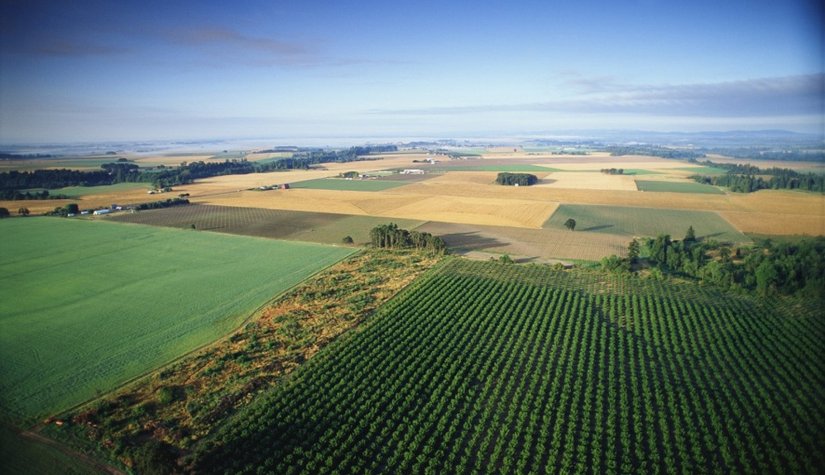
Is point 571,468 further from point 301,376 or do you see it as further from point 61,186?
point 61,186

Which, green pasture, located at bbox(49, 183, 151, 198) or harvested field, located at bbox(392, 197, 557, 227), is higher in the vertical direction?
green pasture, located at bbox(49, 183, 151, 198)

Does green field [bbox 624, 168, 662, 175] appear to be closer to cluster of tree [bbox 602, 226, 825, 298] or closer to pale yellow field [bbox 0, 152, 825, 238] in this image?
pale yellow field [bbox 0, 152, 825, 238]

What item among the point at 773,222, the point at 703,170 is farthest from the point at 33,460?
the point at 703,170

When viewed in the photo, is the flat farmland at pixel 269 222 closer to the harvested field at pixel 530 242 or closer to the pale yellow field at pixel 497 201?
the pale yellow field at pixel 497 201

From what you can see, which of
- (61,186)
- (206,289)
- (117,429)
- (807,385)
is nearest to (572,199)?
(807,385)

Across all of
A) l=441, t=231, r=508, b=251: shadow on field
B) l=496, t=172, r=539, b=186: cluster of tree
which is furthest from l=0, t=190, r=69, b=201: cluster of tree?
l=496, t=172, r=539, b=186: cluster of tree

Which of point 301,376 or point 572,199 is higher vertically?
point 572,199

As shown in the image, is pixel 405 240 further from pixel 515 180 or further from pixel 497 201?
pixel 515 180
